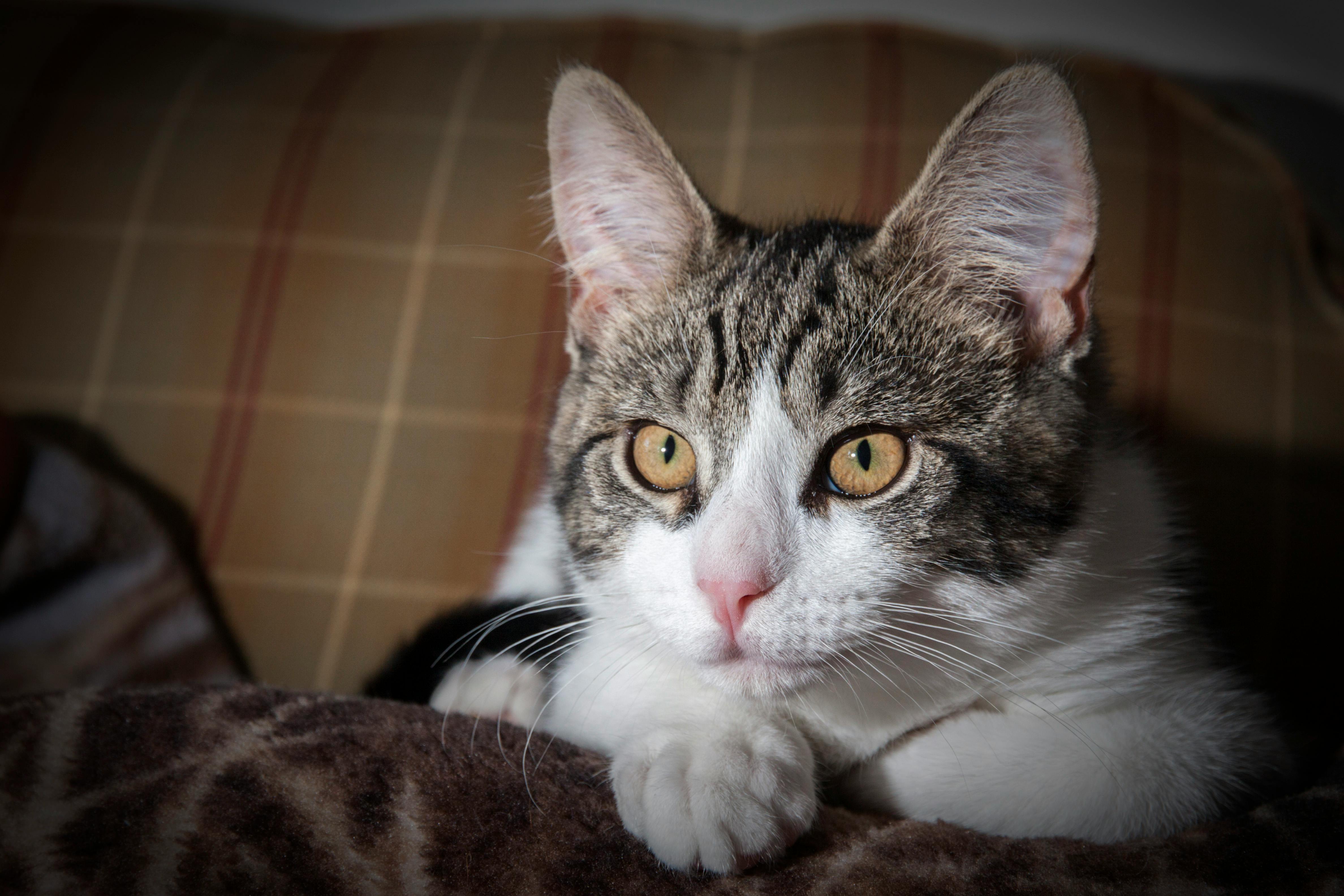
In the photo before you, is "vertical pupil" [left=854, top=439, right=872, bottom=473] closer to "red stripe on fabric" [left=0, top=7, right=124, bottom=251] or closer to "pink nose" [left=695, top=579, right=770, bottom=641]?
"pink nose" [left=695, top=579, right=770, bottom=641]

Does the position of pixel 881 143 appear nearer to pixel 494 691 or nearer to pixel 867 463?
pixel 867 463

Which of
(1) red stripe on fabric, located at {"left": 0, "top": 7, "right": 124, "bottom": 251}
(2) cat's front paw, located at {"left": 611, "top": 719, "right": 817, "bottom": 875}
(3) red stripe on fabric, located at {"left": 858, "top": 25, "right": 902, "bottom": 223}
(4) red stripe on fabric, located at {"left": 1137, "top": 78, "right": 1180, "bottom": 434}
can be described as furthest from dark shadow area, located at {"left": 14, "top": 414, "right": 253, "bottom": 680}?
(4) red stripe on fabric, located at {"left": 1137, "top": 78, "right": 1180, "bottom": 434}

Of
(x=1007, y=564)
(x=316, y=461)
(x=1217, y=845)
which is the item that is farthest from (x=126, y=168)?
(x=1217, y=845)

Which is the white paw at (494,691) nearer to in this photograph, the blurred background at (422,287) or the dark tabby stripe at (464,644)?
the dark tabby stripe at (464,644)

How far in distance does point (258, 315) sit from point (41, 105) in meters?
0.58

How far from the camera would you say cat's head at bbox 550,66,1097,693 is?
625 mm

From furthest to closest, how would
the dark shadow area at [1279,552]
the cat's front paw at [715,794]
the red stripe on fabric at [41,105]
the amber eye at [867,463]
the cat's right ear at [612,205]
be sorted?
the red stripe on fabric at [41,105] < the dark shadow area at [1279,552] < the cat's right ear at [612,205] < the amber eye at [867,463] < the cat's front paw at [715,794]

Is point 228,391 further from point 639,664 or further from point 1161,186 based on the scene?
point 1161,186

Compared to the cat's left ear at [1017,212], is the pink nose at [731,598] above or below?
below

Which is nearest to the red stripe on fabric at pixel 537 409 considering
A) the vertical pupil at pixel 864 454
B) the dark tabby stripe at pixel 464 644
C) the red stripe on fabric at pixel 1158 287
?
the dark tabby stripe at pixel 464 644

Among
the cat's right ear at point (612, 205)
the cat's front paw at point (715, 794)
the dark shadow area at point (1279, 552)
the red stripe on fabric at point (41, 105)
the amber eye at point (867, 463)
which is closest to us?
the cat's front paw at point (715, 794)

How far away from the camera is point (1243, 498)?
1.29 m

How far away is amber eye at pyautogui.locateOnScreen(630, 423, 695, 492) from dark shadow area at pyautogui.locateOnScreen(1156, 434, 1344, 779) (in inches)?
38.1

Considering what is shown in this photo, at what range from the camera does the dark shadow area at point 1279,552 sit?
4.23 ft
